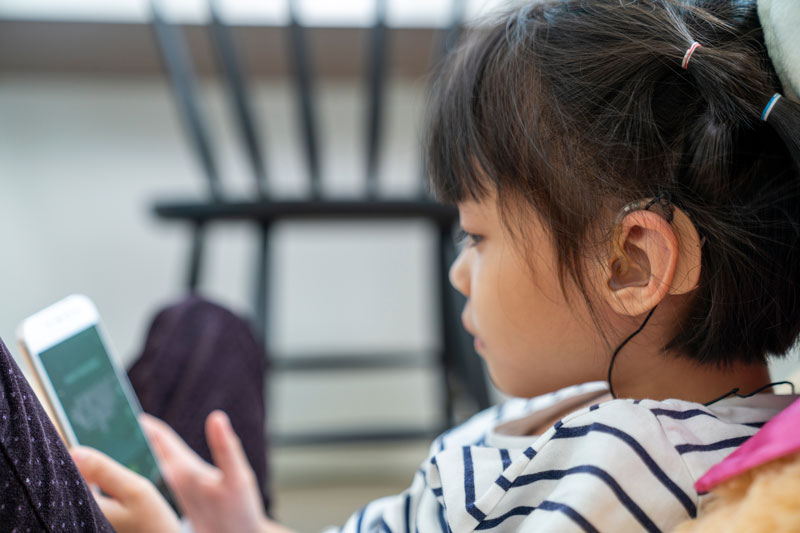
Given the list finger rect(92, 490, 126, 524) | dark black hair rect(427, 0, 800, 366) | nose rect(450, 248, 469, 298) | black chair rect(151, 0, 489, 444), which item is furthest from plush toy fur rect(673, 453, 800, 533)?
black chair rect(151, 0, 489, 444)

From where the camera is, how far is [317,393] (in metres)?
1.27

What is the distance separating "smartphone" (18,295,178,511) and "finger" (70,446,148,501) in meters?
0.03

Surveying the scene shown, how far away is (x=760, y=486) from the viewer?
0.29 m

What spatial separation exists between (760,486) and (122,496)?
0.35 meters

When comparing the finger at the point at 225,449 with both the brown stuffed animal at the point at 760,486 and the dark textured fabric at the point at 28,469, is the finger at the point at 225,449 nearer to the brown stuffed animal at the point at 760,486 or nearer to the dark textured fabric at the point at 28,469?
the dark textured fabric at the point at 28,469

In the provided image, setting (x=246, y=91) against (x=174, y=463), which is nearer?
(x=174, y=463)

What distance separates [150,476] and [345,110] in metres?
0.93

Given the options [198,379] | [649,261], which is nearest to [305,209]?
[198,379]

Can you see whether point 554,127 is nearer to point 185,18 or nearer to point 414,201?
point 414,201

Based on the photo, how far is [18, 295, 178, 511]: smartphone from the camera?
0.44 meters

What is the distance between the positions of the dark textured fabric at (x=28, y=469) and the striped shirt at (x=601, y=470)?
19cm

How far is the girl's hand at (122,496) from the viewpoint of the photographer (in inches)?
16.9

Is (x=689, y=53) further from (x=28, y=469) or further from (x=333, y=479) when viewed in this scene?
(x=333, y=479)

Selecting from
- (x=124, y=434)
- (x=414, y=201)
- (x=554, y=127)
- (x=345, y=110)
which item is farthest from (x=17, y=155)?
(x=554, y=127)
